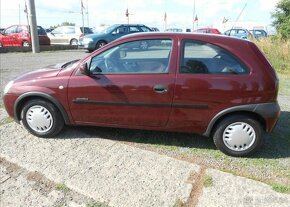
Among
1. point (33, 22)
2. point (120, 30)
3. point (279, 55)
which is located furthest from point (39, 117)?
point (120, 30)

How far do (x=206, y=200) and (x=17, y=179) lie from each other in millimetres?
2076

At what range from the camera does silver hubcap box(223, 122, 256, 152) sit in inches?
153

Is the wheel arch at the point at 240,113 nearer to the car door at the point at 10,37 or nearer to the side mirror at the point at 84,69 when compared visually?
the side mirror at the point at 84,69

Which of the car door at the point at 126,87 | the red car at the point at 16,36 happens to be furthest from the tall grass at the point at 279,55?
the red car at the point at 16,36

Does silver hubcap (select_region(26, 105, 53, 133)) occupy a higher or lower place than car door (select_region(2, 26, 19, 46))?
lower

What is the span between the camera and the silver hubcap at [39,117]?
169 inches

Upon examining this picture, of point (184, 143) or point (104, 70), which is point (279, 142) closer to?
point (184, 143)

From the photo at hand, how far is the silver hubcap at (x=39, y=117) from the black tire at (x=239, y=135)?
7.77ft

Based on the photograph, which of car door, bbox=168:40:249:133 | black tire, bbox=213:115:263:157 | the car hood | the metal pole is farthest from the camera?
the metal pole

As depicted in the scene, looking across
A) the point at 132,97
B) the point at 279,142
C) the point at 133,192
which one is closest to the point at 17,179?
the point at 133,192

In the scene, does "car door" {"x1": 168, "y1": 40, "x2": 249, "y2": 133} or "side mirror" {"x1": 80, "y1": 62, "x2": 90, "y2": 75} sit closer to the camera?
"car door" {"x1": 168, "y1": 40, "x2": 249, "y2": 133}

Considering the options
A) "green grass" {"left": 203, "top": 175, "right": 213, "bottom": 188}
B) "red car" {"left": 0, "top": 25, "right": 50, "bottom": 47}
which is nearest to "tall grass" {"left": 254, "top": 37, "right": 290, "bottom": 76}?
"green grass" {"left": 203, "top": 175, "right": 213, "bottom": 188}

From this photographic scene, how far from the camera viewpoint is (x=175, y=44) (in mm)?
3877

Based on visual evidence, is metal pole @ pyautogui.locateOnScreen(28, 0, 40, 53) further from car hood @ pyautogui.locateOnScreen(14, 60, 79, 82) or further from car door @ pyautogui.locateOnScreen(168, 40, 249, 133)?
car door @ pyautogui.locateOnScreen(168, 40, 249, 133)
